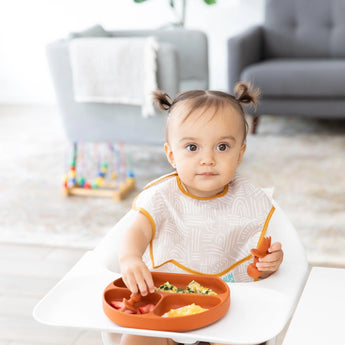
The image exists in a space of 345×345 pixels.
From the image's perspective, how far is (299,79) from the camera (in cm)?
346

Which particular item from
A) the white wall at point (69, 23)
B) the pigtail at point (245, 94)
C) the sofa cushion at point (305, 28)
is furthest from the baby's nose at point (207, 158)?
the white wall at point (69, 23)

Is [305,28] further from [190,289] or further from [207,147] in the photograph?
[190,289]

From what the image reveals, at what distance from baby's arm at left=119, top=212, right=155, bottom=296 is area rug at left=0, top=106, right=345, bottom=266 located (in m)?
1.09

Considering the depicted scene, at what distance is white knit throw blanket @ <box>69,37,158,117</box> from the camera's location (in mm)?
2701

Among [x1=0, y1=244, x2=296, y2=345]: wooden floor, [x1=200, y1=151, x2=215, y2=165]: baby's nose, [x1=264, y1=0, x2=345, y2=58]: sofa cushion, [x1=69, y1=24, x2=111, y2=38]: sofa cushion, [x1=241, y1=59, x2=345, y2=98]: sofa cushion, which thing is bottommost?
[x1=0, y1=244, x2=296, y2=345]: wooden floor

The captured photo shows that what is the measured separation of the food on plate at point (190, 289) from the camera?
0.95 m

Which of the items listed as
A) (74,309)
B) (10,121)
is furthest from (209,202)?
(10,121)

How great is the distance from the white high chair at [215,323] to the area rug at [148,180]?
3.76 feet

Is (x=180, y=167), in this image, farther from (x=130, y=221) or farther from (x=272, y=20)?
(x=272, y=20)

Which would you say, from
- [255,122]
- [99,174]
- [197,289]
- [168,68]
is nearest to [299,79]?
[255,122]

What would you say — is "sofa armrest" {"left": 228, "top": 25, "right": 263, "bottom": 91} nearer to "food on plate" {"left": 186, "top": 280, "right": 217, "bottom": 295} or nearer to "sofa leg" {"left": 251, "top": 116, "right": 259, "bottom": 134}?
"sofa leg" {"left": 251, "top": 116, "right": 259, "bottom": 134}

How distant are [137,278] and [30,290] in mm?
1117

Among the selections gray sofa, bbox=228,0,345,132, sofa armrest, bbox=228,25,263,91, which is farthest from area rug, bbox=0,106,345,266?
sofa armrest, bbox=228,25,263,91

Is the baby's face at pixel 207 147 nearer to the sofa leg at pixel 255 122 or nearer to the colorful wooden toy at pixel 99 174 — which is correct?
the colorful wooden toy at pixel 99 174
